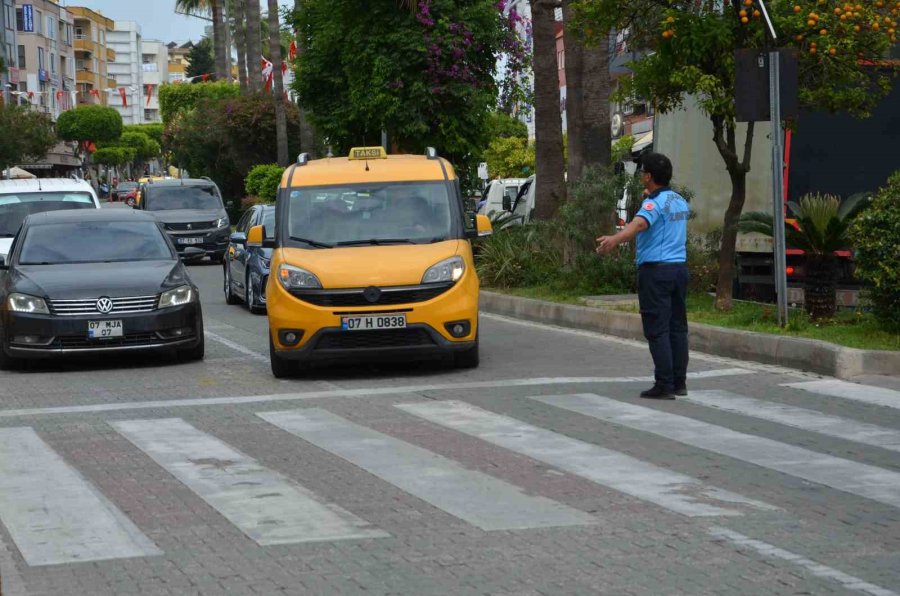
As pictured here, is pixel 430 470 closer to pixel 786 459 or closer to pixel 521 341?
pixel 786 459

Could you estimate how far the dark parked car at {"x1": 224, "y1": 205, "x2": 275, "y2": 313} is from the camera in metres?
20.8

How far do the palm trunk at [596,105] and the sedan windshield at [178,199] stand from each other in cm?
1664

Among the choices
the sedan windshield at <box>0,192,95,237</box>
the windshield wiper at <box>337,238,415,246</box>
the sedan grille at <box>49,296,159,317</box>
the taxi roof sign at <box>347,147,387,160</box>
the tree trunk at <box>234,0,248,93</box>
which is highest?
the tree trunk at <box>234,0,248,93</box>

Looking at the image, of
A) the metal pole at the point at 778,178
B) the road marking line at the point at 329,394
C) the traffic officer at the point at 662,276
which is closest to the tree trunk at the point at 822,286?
the metal pole at the point at 778,178

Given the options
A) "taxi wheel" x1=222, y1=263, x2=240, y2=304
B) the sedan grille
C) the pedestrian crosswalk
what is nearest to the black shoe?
the pedestrian crosswalk

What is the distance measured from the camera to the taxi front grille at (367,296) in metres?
13.1

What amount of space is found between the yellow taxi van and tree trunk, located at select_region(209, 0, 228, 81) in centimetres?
7027

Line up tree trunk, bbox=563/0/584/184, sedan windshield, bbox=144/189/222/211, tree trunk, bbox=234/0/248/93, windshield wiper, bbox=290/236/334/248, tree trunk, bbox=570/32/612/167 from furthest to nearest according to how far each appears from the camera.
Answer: tree trunk, bbox=234/0/248/93 → sedan windshield, bbox=144/189/222/211 → tree trunk, bbox=563/0/584/184 → tree trunk, bbox=570/32/612/167 → windshield wiper, bbox=290/236/334/248

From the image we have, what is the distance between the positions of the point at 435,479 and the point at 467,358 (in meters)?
5.41

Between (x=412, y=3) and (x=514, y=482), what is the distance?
21.1m

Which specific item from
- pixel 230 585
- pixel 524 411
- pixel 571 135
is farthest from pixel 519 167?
pixel 230 585

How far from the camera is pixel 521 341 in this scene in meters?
16.5

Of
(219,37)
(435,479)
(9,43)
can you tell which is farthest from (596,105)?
(9,43)

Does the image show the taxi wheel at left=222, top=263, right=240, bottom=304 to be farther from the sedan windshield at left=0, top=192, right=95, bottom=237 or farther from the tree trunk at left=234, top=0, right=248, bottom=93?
the tree trunk at left=234, top=0, right=248, bottom=93
